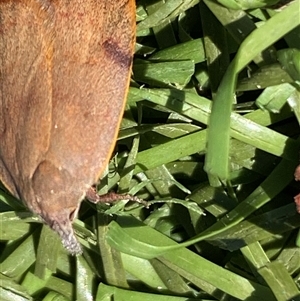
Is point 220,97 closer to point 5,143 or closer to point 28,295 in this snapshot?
point 5,143

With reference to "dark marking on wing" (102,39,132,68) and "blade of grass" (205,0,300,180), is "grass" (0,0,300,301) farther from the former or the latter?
"dark marking on wing" (102,39,132,68)

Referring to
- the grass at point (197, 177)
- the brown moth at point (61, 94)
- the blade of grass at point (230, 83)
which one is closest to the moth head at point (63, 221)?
the brown moth at point (61, 94)

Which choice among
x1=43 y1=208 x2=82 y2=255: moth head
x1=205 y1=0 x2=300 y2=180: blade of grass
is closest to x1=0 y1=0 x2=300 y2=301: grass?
x1=205 y1=0 x2=300 y2=180: blade of grass

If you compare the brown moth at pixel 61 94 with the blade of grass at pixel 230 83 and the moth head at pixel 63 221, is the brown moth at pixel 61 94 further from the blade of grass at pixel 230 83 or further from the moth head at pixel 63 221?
the blade of grass at pixel 230 83

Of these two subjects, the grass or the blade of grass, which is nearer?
the blade of grass

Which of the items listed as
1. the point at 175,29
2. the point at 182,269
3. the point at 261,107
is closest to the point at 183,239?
the point at 182,269

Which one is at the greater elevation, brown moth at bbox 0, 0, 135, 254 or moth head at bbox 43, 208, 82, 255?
brown moth at bbox 0, 0, 135, 254

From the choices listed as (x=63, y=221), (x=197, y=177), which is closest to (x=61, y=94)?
(x=63, y=221)
